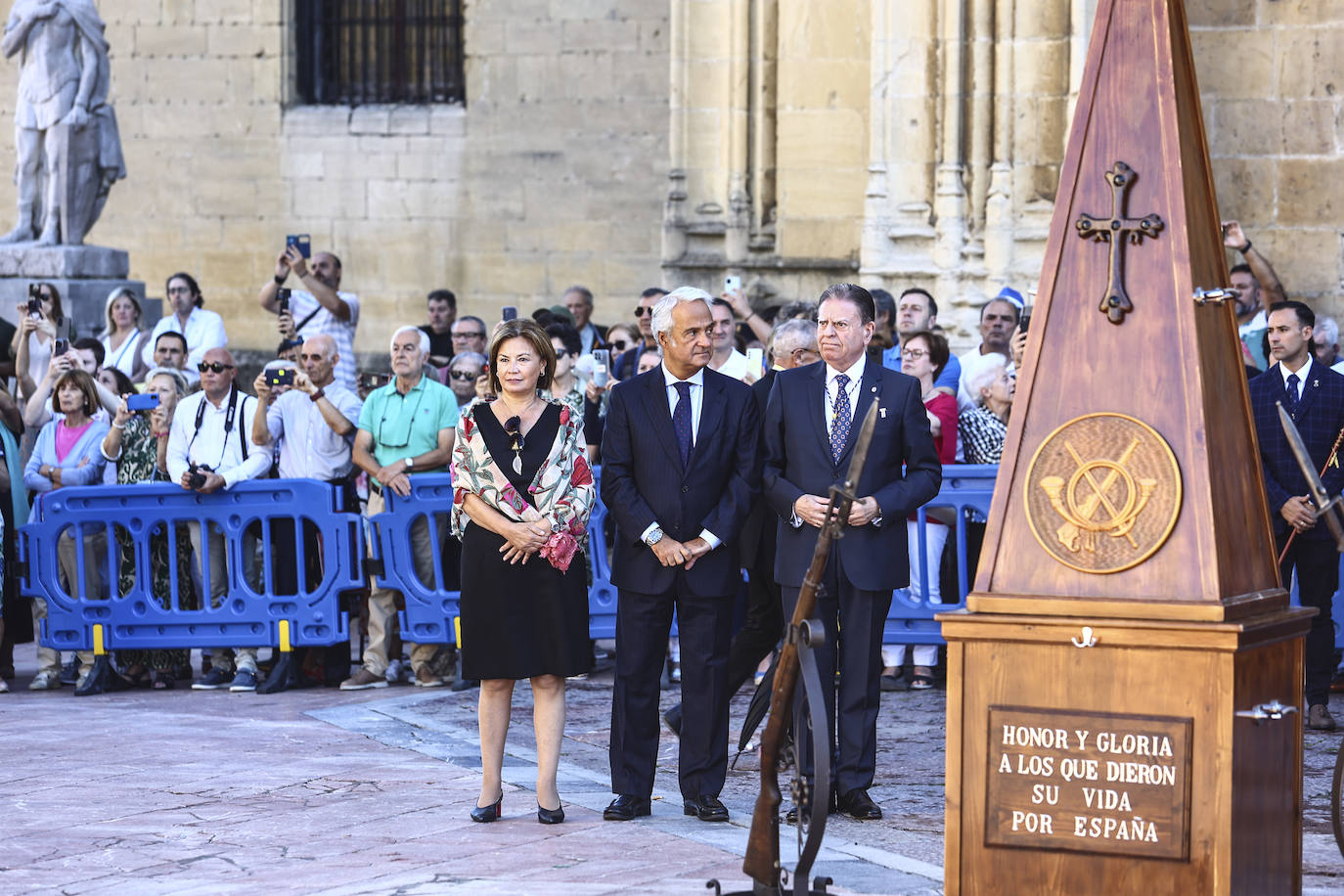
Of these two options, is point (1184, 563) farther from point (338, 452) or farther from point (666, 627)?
point (338, 452)

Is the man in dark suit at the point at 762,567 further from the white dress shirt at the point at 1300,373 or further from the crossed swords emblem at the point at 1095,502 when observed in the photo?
the crossed swords emblem at the point at 1095,502

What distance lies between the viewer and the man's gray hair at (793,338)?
835 cm

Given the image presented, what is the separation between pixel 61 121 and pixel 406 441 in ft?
19.5

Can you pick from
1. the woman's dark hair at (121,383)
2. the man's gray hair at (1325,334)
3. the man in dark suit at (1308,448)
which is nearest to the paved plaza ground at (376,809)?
the man in dark suit at (1308,448)

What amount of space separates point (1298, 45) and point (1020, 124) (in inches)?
68.8

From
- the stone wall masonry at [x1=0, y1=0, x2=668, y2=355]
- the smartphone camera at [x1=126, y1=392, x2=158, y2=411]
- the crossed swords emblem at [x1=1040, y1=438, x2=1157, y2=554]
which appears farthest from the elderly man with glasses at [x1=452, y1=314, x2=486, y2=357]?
the crossed swords emblem at [x1=1040, y1=438, x2=1157, y2=554]

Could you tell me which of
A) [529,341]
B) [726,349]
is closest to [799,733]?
[529,341]

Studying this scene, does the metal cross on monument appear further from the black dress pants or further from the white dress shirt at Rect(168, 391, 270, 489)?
the white dress shirt at Rect(168, 391, 270, 489)

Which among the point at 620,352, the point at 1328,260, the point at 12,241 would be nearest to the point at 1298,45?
the point at 1328,260

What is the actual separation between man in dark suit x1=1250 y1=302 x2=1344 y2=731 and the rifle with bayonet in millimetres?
4259

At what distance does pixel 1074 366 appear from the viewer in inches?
201

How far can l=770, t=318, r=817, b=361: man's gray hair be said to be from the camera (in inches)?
329

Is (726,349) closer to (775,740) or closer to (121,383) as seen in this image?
(775,740)

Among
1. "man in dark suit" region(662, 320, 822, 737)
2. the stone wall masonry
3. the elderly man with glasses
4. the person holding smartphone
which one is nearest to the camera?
"man in dark suit" region(662, 320, 822, 737)
